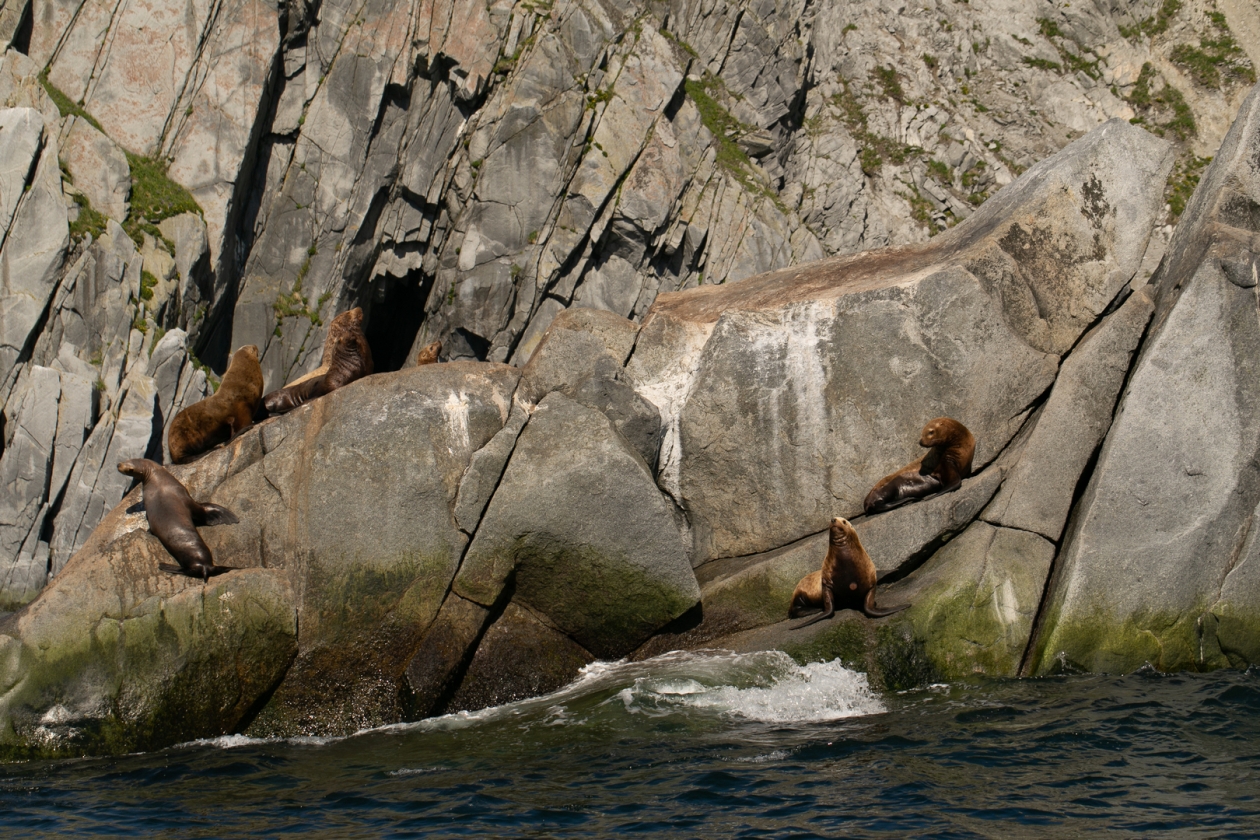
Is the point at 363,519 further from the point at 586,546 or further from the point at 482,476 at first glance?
the point at 586,546

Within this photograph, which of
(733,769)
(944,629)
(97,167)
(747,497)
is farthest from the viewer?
(97,167)

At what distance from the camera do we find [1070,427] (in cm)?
1086

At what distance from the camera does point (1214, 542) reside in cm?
1003

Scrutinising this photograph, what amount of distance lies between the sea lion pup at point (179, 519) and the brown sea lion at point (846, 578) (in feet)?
19.1

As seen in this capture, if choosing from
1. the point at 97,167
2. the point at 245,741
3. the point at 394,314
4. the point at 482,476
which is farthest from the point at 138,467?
the point at 394,314

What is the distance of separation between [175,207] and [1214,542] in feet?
83.8

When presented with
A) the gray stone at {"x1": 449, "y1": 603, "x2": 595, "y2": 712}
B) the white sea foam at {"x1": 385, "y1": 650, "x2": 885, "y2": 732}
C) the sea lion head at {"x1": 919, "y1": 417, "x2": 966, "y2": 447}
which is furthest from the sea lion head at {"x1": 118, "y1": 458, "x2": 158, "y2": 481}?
the sea lion head at {"x1": 919, "y1": 417, "x2": 966, "y2": 447}

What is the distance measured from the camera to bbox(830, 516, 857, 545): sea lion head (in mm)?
9930

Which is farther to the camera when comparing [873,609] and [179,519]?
[179,519]

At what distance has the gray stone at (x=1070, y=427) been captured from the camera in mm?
10531

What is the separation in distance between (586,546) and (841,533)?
8.47 feet

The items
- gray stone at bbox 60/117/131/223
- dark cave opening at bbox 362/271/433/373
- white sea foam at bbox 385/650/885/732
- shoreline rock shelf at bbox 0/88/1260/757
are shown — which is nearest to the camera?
white sea foam at bbox 385/650/885/732

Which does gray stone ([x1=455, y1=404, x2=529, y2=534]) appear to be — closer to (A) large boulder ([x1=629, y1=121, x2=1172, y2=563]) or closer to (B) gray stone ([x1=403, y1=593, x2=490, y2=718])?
(B) gray stone ([x1=403, y1=593, x2=490, y2=718])

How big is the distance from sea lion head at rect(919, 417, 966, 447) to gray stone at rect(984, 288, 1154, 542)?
0.77 metres
